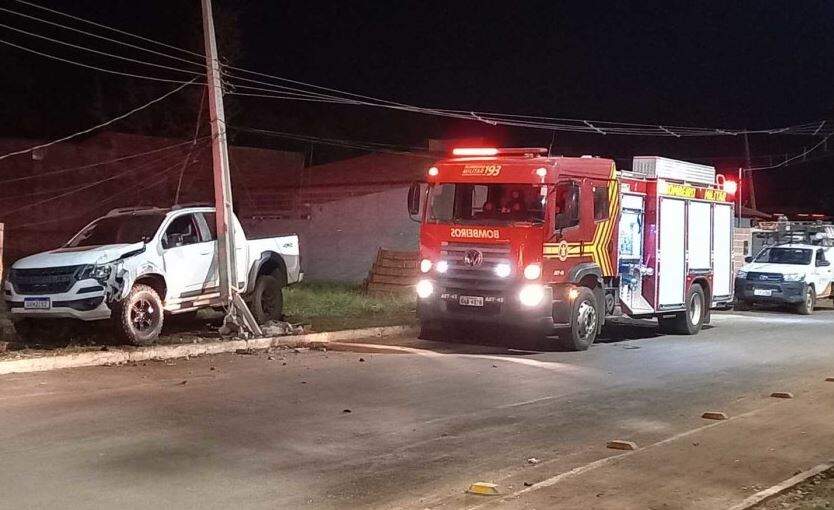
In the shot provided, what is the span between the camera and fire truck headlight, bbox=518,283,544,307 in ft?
45.1

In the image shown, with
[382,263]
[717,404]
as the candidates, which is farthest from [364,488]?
[382,263]

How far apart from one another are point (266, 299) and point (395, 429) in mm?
7828

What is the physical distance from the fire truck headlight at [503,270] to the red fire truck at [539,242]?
0.02 metres

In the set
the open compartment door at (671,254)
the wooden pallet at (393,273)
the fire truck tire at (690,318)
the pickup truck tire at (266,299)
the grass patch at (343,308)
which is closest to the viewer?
the pickup truck tire at (266,299)

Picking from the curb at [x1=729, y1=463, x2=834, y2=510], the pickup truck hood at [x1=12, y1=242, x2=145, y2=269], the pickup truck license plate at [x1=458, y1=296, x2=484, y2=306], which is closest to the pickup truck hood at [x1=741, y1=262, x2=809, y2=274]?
the pickup truck license plate at [x1=458, y1=296, x2=484, y2=306]

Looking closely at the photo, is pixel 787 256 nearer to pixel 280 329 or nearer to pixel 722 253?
pixel 722 253

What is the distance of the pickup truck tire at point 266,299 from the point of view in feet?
51.2

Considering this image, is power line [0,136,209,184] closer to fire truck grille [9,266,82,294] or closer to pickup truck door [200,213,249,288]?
pickup truck door [200,213,249,288]

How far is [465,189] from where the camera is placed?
14688mm

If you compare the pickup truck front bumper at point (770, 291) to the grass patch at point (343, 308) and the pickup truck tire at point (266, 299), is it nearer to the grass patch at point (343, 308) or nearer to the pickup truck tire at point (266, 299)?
the grass patch at point (343, 308)

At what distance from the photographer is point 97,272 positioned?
12555 millimetres

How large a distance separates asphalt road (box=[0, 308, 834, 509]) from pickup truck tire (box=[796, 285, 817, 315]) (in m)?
10.8

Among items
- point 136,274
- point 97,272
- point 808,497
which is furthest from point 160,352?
point 808,497

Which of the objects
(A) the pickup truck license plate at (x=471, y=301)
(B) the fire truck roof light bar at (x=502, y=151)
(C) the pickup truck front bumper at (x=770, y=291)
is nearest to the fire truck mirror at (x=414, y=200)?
(B) the fire truck roof light bar at (x=502, y=151)
